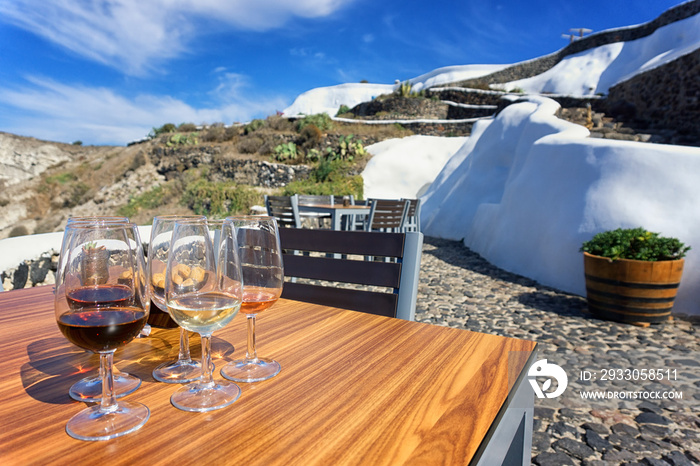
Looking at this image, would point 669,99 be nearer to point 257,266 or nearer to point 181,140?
point 257,266

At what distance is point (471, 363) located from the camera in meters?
0.81

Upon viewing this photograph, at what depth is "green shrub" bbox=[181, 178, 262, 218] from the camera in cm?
1250

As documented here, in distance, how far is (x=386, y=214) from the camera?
5105mm

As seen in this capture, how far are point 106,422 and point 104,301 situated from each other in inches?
6.3

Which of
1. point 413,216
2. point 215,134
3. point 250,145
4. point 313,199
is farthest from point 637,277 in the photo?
point 215,134

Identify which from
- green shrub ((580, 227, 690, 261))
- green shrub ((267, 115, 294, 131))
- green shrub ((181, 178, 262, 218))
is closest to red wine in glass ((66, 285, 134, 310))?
green shrub ((580, 227, 690, 261))

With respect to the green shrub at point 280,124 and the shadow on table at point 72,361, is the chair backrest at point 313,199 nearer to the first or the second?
the shadow on table at point 72,361

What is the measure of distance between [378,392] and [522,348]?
372 millimetres

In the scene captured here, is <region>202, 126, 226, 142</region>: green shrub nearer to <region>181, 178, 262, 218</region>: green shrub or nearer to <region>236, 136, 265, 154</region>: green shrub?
<region>236, 136, 265, 154</region>: green shrub

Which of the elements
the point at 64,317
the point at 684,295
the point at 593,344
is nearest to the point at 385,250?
the point at 64,317

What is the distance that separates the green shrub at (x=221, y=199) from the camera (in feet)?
41.0

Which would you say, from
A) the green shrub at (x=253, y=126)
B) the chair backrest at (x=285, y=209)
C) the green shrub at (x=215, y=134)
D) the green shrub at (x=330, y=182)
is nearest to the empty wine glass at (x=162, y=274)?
the chair backrest at (x=285, y=209)

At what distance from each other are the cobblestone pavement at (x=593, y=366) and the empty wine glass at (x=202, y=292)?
1832 millimetres

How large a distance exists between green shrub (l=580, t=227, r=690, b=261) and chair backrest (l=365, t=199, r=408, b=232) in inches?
82.8
